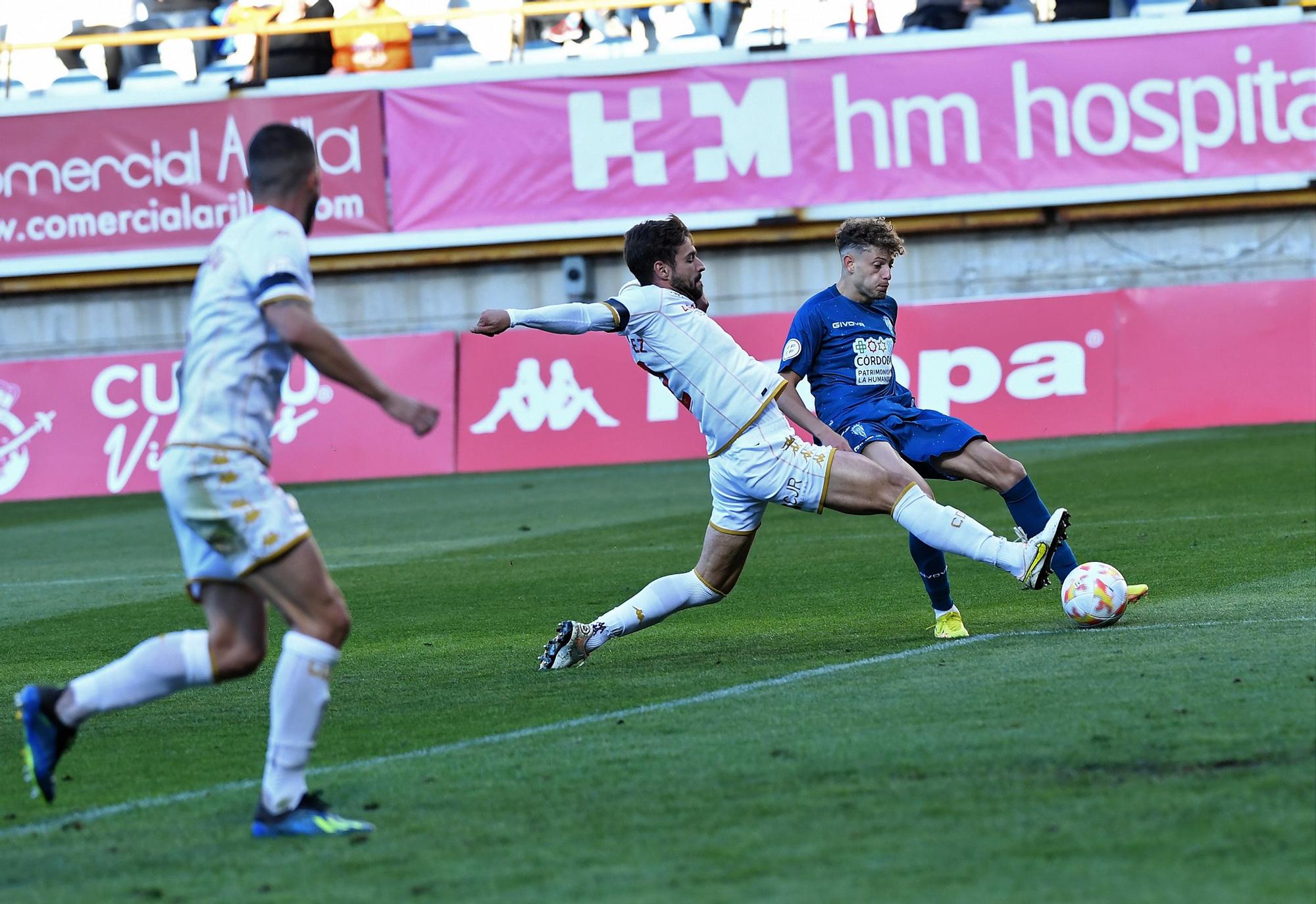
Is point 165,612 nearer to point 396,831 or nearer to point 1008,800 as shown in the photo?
point 396,831

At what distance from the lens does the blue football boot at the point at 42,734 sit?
14.3 feet

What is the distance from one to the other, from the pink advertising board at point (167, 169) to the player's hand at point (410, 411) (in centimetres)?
1637

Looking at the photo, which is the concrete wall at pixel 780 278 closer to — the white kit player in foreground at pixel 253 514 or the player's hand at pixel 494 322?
the player's hand at pixel 494 322

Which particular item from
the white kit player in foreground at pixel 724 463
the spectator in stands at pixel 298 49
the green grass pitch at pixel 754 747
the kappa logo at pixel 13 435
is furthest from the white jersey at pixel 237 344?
the spectator in stands at pixel 298 49

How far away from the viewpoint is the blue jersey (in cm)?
738

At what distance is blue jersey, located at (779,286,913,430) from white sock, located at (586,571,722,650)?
103 cm

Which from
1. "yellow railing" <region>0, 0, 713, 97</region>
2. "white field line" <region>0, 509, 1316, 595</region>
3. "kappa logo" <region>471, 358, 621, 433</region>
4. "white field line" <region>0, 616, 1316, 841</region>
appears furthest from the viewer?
"yellow railing" <region>0, 0, 713, 97</region>

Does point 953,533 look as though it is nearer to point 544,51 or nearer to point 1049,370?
point 1049,370

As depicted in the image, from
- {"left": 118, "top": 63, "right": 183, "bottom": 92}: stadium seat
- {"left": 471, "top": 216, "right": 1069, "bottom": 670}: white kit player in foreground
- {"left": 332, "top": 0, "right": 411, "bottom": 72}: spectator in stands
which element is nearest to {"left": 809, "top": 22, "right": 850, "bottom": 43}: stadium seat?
{"left": 332, "top": 0, "right": 411, "bottom": 72}: spectator in stands

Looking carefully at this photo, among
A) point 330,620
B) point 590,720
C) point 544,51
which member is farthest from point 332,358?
point 544,51

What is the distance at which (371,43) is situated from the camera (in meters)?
20.6

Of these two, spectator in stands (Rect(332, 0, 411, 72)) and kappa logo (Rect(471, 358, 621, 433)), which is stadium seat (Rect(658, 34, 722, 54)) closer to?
spectator in stands (Rect(332, 0, 411, 72))

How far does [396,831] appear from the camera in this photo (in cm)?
427

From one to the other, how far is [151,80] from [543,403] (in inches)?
279
